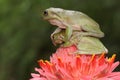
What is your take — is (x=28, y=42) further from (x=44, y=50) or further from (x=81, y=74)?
(x=81, y=74)

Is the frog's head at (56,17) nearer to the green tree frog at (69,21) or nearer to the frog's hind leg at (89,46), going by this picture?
the green tree frog at (69,21)

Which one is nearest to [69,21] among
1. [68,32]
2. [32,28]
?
[68,32]

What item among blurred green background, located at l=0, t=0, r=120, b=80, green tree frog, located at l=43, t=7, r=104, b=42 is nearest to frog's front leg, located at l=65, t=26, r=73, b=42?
green tree frog, located at l=43, t=7, r=104, b=42

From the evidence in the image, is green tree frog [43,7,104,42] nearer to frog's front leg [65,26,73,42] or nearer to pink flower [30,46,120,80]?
frog's front leg [65,26,73,42]

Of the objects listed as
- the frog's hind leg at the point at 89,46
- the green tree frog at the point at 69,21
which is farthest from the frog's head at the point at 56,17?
the frog's hind leg at the point at 89,46

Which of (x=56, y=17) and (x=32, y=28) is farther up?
(x=32, y=28)

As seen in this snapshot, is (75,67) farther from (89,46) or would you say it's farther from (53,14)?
(53,14)
